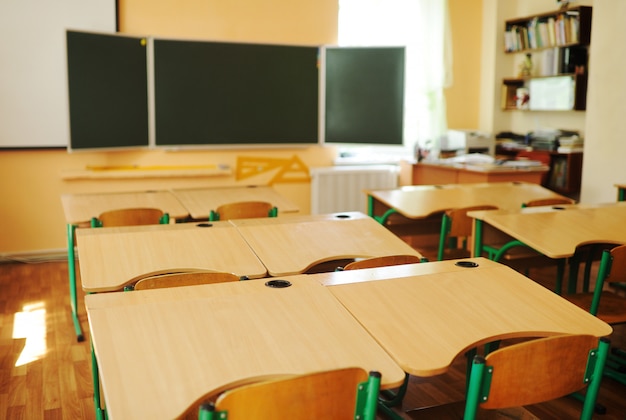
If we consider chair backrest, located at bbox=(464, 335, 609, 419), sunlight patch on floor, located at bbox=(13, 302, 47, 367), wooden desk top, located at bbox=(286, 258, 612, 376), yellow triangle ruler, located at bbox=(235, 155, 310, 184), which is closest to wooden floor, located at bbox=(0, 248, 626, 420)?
sunlight patch on floor, located at bbox=(13, 302, 47, 367)

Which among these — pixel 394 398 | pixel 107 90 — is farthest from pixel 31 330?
pixel 394 398

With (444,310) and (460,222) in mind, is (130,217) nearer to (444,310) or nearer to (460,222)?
(460,222)

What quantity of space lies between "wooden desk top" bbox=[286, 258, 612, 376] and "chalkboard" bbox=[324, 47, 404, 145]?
3.72 m

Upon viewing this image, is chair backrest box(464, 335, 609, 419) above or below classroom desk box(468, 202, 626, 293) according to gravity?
below

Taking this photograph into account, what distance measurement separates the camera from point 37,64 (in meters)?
5.27

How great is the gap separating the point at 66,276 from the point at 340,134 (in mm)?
2670

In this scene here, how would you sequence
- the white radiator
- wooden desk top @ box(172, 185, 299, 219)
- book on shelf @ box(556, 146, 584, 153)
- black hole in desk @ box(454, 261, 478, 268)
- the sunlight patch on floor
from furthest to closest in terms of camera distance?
1. the white radiator
2. book on shelf @ box(556, 146, 584, 153)
3. wooden desk top @ box(172, 185, 299, 219)
4. the sunlight patch on floor
5. black hole in desk @ box(454, 261, 478, 268)

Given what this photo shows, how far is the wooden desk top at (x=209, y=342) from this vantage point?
1568mm

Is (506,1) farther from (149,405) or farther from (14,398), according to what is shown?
(149,405)

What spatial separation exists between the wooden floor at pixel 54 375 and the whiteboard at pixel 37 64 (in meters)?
1.40

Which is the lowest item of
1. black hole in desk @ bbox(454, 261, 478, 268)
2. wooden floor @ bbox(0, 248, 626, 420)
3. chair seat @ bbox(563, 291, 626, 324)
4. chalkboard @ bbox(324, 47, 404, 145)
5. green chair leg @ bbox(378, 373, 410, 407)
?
wooden floor @ bbox(0, 248, 626, 420)

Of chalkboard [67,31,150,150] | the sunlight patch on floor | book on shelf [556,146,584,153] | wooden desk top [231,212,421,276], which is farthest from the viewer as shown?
book on shelf [556,146,584,153]

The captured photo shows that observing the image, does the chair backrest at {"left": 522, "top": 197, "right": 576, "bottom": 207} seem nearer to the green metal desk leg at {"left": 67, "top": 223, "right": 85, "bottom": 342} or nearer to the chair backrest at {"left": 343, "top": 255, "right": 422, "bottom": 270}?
the chair backrest at {"left": 343, "top": 255, "right": 422, "bottom": 270}

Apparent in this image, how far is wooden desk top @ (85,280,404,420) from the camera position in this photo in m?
1.57
